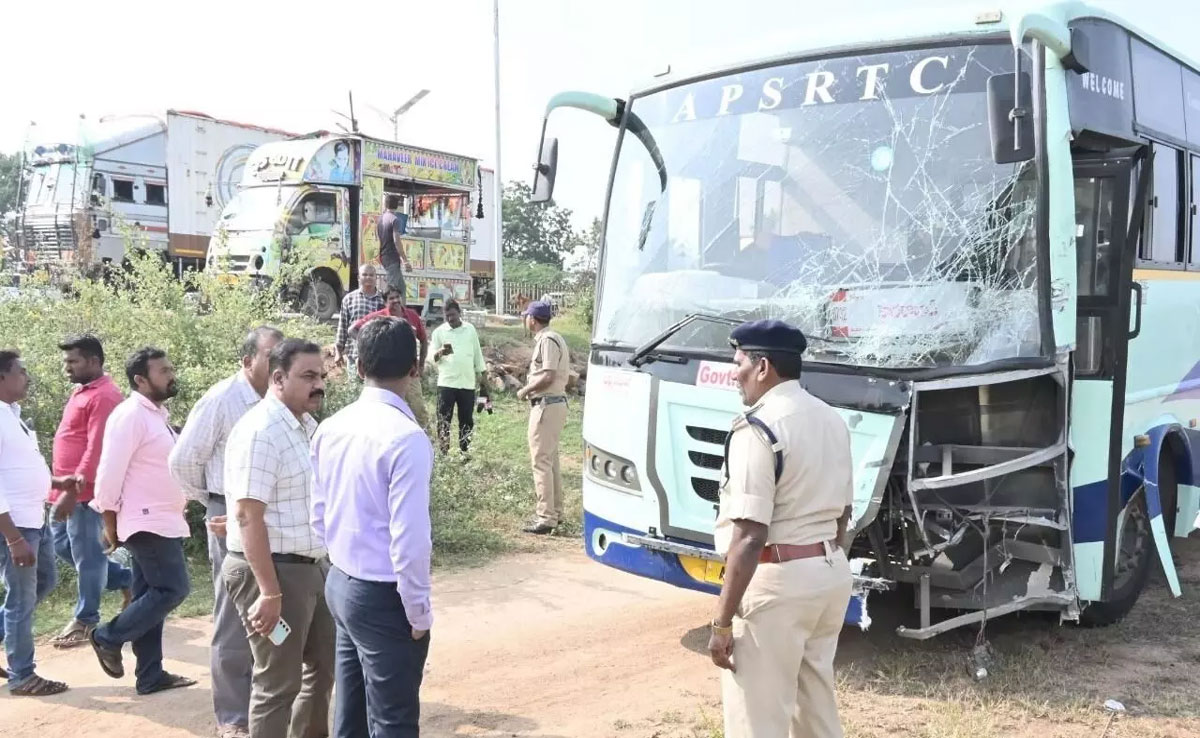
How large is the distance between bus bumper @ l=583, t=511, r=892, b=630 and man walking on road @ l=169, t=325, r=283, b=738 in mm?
1989

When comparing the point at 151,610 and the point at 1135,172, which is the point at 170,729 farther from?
the point at 1135,172

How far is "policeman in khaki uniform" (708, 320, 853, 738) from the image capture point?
336cm

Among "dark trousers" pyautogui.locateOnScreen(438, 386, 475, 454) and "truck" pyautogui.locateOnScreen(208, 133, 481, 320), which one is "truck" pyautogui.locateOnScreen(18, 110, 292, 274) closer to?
"truck" pyautogui.locateOnScreen(208, 133, 481, 320)

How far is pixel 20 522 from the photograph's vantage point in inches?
196

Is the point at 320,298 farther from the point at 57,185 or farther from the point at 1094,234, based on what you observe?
the point at 1094,234

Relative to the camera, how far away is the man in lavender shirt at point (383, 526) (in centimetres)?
328

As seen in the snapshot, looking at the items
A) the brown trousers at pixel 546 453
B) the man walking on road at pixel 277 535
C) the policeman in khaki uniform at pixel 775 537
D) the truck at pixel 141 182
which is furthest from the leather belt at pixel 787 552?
the truck at pixel 141 182

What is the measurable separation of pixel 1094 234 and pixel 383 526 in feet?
12.5

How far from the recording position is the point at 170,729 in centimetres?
468

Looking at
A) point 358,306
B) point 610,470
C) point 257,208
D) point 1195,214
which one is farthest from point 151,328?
point 257,208

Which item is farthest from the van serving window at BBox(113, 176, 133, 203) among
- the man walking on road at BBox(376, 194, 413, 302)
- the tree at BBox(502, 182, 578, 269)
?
the tree at BBox(502, 182, 578, 269)

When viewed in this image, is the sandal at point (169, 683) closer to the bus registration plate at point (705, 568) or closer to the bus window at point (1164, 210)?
the bus registration plate at point (705, 568)

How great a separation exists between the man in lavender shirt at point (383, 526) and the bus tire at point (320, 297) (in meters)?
12.6

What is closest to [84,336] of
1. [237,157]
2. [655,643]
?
[655,643]
